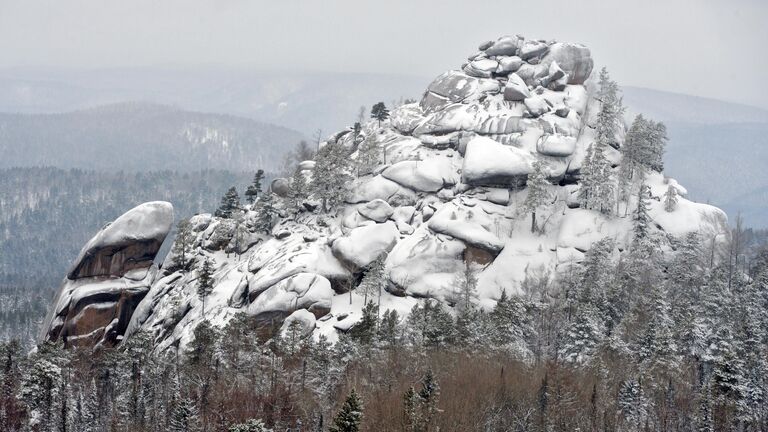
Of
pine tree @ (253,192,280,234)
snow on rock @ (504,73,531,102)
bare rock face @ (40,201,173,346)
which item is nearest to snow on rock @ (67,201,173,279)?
bare rock face @ (40,201,173,346)

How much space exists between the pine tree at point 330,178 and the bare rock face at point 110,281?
2664cm

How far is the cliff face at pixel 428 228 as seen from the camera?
8638cm

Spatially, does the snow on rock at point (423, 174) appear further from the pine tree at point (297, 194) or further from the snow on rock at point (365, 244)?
the pine tree at point (297, 194)

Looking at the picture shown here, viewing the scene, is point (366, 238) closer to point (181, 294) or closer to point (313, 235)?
point (313, 235)

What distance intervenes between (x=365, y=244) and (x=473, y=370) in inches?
1452

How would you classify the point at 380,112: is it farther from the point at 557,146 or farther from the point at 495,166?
the point at 557,146

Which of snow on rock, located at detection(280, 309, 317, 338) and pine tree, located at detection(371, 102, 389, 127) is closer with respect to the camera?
snow on rock, located at detection(280, 309, 317, 338)

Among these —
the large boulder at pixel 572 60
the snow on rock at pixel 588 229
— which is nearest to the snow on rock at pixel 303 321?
the snow on rock at pixel 588 229

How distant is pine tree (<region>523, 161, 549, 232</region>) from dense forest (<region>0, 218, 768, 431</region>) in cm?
1107

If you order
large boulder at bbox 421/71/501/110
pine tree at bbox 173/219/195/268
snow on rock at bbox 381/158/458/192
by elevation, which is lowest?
pine tree at bbox 173/219/195/268

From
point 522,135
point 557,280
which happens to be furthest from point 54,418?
point 522,135

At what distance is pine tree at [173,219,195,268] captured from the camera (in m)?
102

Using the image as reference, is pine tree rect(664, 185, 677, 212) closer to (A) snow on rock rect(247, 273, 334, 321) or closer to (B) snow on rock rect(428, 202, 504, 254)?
(B) snow on rock rect(428, 202, 504, 254)

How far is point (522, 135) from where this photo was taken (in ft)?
361
